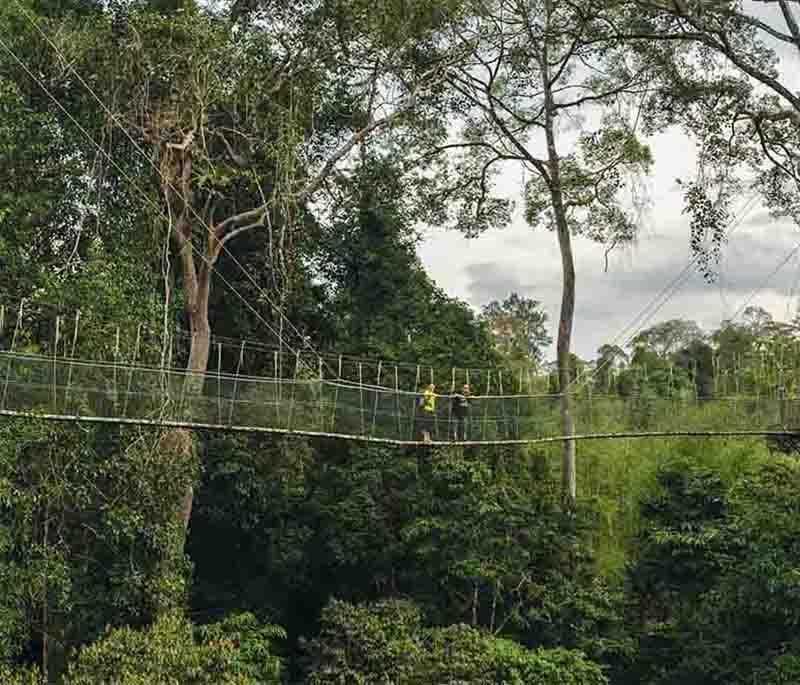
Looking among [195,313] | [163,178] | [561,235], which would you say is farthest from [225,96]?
[561,235]

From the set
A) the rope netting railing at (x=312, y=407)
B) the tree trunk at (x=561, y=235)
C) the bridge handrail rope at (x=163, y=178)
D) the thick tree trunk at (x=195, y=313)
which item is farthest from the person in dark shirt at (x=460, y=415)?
the tree trunk at (x=561, y=235)

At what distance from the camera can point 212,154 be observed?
1045cm

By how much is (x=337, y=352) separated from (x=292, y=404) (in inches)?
170

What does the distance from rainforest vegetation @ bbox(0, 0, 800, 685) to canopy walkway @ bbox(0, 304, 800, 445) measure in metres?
0.10

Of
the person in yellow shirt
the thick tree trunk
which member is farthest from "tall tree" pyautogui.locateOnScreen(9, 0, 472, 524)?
the person in yellow shirt

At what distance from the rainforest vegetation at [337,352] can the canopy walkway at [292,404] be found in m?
0.10

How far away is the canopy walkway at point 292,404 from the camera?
664 cm

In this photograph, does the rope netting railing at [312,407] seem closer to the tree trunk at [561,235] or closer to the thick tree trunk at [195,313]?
the thick tree trunk at [195,313]

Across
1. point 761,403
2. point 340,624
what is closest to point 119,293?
point 340,624

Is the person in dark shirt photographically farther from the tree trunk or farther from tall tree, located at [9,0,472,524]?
the tree trunk

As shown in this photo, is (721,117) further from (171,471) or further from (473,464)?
(171,471)

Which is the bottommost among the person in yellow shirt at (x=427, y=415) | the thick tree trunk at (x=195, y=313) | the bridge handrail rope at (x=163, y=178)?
the person in yellow shirt at (x=427, y=415)

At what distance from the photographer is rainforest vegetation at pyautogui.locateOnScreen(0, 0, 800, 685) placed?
28.6ft

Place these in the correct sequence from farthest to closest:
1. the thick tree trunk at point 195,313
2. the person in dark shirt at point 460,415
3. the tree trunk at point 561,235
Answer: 1. the tree trunk at point 561,235
2. the thick tree trunk at point 195,313
3. the person in dark shirt at point 460,415
